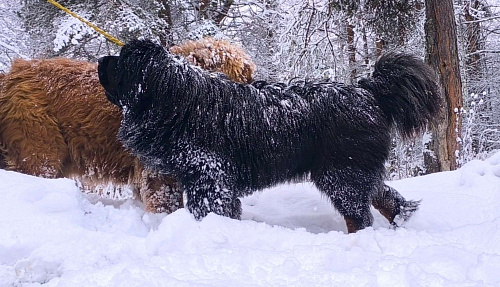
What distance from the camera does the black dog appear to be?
3.86m

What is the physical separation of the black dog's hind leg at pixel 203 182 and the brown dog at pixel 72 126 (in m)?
0.76

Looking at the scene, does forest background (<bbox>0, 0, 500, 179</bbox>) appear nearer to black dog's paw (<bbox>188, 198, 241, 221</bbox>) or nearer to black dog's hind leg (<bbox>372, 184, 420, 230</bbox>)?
black dog's hind leg (<bbox>372, 184, 420, 230</bbox>)

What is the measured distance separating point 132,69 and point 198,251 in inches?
71.5

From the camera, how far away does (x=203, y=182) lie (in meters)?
3.80

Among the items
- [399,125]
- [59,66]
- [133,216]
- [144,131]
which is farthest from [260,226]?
[59,66]

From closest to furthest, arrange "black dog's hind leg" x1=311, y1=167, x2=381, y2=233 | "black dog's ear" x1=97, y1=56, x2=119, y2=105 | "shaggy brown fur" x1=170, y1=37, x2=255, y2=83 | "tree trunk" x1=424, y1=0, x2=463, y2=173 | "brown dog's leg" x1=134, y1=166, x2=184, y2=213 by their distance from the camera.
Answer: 1. "black dog's hind leg" x1=311, y1=167, x2=381, y2=233
2. "black dog's ear" x1=97, y1=56, x2=119, y2=105
3. "brown dog's leg" x1=134, y1=166, x2=184, y2=213
4. "shaggy brown fur" x1=170, y1=37, x2=255, y2=83
5. "tree trunk" x1=424, y1=0, x2=463, y2=173

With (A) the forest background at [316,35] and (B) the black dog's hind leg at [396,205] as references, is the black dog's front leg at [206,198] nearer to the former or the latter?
(B) the black dog's hind leg at [396,205]

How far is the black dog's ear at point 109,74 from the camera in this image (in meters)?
3.98

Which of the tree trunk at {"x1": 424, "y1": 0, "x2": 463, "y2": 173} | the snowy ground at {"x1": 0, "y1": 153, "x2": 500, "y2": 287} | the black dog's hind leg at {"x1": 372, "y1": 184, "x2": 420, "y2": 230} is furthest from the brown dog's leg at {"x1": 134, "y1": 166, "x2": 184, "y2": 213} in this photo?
the tree trunk at {"x1": 424, "y1": 0, "x2": 463, "y2": 173}

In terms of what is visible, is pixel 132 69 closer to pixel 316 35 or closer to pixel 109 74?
pixel 109 74

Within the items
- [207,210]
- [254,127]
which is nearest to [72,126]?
[207,210]

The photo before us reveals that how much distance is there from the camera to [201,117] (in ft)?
12.9

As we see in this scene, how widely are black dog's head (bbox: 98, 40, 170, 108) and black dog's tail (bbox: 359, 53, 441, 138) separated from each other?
1708 millimetres

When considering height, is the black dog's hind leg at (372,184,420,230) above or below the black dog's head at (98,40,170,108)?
below
